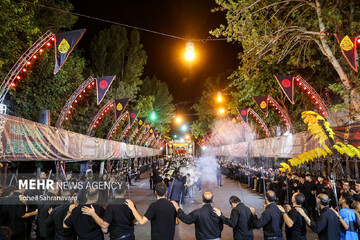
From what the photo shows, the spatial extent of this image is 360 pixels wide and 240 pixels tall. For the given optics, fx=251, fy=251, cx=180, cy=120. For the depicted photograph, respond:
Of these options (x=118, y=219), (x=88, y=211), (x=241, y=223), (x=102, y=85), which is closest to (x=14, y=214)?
(x=88, y=211)

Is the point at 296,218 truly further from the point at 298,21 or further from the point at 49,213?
the point at 298,21

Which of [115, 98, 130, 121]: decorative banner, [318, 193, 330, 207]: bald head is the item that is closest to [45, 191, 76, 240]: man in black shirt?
[318, 193, 330, 207]: bald head

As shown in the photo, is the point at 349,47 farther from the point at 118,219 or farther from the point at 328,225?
the point at 118,219

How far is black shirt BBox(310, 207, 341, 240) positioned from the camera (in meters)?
4.77

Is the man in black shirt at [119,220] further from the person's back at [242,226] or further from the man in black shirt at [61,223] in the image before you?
the person's back at [242,226]

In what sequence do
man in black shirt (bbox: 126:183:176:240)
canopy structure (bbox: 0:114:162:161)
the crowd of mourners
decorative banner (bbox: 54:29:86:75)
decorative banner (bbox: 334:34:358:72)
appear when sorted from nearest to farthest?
1. the crowd of mourners
2. man in black shirt (bbox: 126:183:176:240)
3. canopy structure (bbox: 0:114:162:161)
4. decorative banner (bbox: 54:29:86:75)
5. decorative banner (bbox: 334:34:358:72)

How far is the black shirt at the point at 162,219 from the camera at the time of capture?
443 cm

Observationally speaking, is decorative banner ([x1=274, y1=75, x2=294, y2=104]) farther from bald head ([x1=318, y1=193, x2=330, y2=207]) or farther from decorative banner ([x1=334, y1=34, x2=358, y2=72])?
bald head ([x1=318, y1=193, x2=330, y2=207])

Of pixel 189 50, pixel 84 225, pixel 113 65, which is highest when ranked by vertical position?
pixel 113 65

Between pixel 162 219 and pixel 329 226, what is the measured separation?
3185 mm

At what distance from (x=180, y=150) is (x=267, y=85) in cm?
5512

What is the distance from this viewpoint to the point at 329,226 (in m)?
4.78

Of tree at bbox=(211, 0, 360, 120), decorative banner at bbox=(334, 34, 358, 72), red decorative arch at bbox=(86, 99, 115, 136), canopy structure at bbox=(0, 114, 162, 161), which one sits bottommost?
canopy structure at bbox=(0, 114, 162, 161)

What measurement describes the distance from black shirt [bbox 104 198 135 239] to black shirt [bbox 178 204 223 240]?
945 mm
